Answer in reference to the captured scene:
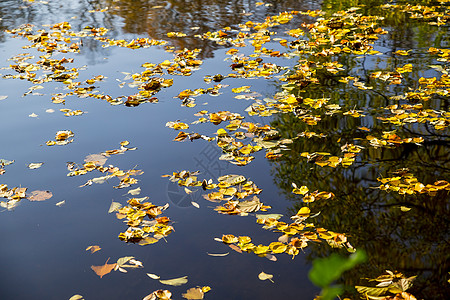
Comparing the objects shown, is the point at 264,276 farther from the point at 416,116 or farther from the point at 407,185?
the point at 416,116

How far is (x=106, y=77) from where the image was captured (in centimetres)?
538

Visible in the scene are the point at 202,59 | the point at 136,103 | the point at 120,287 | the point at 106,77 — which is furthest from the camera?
the point at 202,59

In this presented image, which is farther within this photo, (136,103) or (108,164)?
(136,103)

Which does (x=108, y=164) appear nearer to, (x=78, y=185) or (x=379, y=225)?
(x=78, y=185)

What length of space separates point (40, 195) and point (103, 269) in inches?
41.1

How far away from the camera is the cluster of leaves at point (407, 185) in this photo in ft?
9.71

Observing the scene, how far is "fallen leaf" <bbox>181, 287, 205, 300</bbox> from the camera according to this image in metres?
2.28

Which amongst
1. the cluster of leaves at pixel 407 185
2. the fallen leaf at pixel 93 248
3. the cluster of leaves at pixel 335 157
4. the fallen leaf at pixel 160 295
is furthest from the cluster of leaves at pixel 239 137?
the fallen leaf at pixel 160 295

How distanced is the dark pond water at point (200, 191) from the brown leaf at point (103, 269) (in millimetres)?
32

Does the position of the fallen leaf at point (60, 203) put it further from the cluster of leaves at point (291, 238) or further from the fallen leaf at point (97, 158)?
the cluster of leaves at point (291, 238)

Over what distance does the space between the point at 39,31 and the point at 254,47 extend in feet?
12.6

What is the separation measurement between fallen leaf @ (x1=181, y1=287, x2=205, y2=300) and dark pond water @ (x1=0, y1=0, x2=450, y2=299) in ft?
0.11

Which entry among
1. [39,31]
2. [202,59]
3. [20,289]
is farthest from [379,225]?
[39,31]

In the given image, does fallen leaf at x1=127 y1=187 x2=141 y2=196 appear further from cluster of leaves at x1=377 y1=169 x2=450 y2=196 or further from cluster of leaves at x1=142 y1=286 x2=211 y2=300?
cluster of leaves at x1=377 y1=169 x2=450 y2=196
